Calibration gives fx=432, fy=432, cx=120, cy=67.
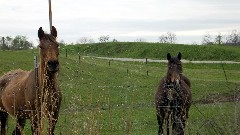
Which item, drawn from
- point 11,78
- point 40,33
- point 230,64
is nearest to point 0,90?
point 11,78

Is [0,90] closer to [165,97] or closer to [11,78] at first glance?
[11,78]

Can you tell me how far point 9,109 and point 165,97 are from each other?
3.65 m

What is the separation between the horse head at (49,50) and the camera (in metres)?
6.57

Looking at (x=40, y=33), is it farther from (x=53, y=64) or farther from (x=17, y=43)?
(x=17, y=43)

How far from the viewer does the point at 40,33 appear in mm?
7215

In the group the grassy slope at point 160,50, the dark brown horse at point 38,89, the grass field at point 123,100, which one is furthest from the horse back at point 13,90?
the grassy slope at point 160,50

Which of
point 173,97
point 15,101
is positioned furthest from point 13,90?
point 173,97

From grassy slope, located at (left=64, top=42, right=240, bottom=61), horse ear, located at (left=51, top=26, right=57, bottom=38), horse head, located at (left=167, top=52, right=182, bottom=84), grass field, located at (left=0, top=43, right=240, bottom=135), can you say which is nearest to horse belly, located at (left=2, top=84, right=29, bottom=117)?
grass field, located at (left=0, top=43, right=240, bottom=135)

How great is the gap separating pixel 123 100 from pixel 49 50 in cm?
1366

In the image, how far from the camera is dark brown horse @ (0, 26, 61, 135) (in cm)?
657

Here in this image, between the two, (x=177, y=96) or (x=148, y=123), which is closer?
(x=177, y=96)

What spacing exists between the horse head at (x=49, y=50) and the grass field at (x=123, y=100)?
0.27m

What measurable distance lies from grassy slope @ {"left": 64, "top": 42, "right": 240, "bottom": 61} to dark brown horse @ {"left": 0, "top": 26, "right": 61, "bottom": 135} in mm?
35496

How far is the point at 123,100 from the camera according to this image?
66.3 ft
